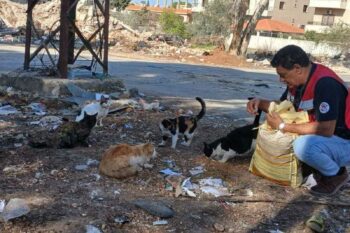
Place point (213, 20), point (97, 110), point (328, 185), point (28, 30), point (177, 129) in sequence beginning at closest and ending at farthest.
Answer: point (328, 185) < point (177, 129) < point (97, 110) < point (28, 30) < point (213, 20)

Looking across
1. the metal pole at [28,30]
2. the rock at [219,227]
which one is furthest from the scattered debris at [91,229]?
the metal pole at [28,30]

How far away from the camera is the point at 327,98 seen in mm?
4059

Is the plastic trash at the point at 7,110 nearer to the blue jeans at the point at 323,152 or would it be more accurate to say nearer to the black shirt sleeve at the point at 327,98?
the blue jeans at the point at 323,152

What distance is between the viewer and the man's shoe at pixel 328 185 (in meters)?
4.51

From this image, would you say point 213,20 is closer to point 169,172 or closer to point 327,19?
point 327,19

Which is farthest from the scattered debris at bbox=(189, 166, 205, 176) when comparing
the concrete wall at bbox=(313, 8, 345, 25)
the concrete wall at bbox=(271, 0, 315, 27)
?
the concrete wall at bbox=(271, 0, 315, 27)

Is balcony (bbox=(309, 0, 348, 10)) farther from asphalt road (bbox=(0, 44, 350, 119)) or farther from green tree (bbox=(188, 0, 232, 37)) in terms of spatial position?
asphalt road (bbox=(0, 44, 350, 119))

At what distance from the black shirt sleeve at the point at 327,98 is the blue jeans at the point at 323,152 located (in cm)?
26

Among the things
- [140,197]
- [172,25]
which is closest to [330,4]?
[172,25]

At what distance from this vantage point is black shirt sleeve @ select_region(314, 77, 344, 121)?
4.06 metres

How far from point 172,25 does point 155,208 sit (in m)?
44.7

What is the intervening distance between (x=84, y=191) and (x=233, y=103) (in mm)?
6435

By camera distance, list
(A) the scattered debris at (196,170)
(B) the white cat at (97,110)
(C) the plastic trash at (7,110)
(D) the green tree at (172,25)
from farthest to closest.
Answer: (D) the green tree at (172,25)
(C) the plastic trash at (7,110)
(B) the white cat at (97,110)
(A) the scattered debris at (196,170)

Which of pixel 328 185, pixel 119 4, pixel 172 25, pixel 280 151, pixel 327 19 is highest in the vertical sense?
pixel 327 19
